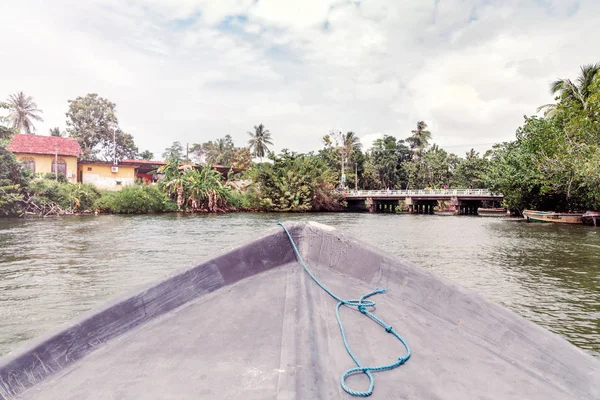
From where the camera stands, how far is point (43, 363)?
1.61 meters

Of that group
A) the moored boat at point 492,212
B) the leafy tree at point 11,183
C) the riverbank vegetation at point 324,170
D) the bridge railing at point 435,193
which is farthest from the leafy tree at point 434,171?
the leafy tree at point 11,183

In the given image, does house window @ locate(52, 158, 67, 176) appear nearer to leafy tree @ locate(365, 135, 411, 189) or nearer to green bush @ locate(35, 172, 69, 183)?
green bush @ locate(35, 172, 69, 183)

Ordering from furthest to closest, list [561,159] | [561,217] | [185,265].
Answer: [561,217] < [561,159] < [185,265]

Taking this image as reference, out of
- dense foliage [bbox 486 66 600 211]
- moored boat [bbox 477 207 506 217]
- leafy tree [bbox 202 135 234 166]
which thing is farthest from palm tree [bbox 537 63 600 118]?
leafy tree [bbox 202 135 234 166]

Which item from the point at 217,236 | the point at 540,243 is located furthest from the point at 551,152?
the point at 217,236

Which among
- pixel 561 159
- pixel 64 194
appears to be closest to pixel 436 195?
pixel 561 159

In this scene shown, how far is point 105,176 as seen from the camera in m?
29.9

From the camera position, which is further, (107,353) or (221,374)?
(107,353)

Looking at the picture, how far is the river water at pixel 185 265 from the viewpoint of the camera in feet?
15.0

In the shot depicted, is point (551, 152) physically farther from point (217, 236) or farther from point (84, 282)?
point (84, 282)

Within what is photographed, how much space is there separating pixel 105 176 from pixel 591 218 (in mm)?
33080

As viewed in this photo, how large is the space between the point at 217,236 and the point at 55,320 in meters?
8.22

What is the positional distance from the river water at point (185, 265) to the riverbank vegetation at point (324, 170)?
6.88 metres

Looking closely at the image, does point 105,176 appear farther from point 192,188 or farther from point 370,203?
point 370,203
